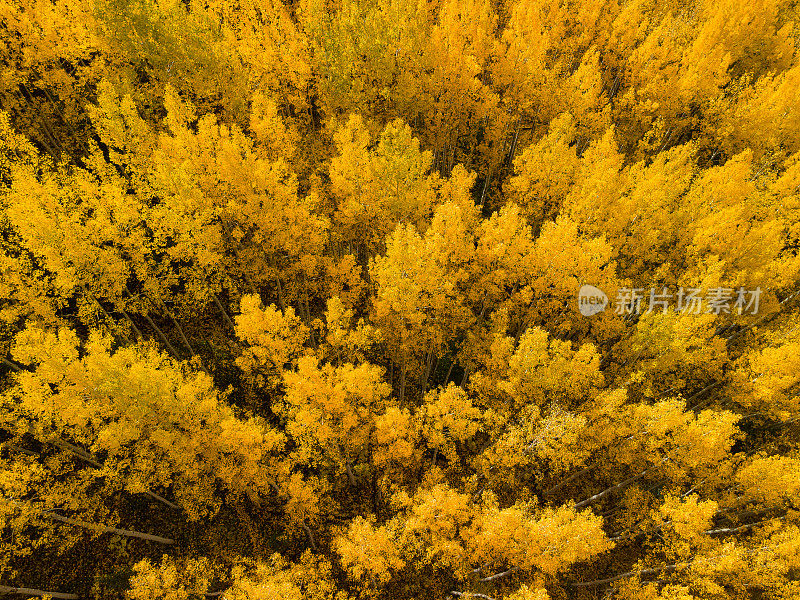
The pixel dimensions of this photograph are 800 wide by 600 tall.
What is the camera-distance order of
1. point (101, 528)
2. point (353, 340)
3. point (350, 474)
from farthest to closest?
1. point (350, 474)
2. point (353, 340)
3. point (101, 528)

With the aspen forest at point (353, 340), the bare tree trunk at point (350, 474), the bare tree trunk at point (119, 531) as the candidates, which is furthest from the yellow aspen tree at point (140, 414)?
the bare tree trunk at point (350, 474)

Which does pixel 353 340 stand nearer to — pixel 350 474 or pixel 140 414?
pixel 350 474

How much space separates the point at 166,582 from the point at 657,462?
19992 millimetres

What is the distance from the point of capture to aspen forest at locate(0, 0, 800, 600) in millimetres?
15773

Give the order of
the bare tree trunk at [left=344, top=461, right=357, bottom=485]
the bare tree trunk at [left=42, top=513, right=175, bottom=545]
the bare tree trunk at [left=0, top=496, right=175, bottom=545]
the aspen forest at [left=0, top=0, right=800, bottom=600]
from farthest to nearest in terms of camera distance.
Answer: the bare tree trunk at [left=344, top=461, right=357, bottom=485] → the aspen forest at [left=0, top=0, right=800, bottom=600] → the bare tree trunk at [left=42, top=513, right=175, bottom=545] → the bare tree trunk at [left=0, top=496, right=175, bottom=545]

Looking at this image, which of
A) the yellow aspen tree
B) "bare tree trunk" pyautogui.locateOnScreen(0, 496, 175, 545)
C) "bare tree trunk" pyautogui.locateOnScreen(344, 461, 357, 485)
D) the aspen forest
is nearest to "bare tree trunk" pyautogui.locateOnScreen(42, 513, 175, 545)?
"bare tree trunk" pyautogui.locateOnScreen(0, 496, 175, 545)

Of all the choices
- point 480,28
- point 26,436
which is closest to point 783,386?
point 480,28

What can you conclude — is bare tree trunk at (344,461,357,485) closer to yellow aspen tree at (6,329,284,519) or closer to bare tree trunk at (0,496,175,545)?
yellow aspen tree at (6,329,284,519)

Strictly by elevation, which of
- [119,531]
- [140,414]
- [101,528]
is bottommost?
[119,531]

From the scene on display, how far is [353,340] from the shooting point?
61.8ft

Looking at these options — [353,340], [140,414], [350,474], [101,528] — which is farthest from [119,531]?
[353,340]

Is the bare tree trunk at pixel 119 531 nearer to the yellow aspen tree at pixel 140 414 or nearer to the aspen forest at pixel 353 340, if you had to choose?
the aspen forest at pixel 353 340

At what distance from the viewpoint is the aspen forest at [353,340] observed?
15773 millimetres

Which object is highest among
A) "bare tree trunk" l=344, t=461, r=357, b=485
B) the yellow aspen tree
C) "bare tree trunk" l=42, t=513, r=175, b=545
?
the yellow aspen tree
